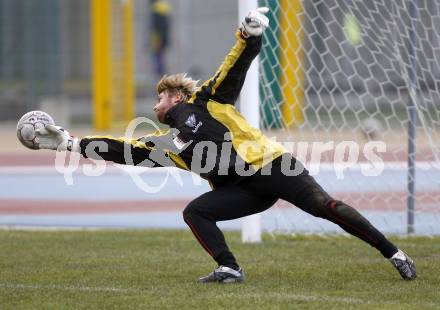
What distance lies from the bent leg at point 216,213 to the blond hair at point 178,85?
0.74 m

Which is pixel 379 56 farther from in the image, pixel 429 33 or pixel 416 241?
pixel 416 241

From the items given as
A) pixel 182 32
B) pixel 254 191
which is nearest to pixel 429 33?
pixel 254 191

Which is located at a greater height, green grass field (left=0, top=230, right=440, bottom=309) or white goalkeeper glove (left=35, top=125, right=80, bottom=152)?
white goalkeeper glove (left=35, top=125, right=80, bottom=152)

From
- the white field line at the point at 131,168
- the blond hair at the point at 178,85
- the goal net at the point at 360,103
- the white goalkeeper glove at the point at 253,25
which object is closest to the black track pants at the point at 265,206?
the blond hair at the point at 178,85

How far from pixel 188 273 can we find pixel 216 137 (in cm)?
117

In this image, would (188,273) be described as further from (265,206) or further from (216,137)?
(216,137)

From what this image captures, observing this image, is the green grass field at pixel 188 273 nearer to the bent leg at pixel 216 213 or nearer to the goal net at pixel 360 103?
the bent leg at pixel 216 213

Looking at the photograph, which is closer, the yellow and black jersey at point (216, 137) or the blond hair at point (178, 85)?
the yellow and black jersey at point (216, 137)

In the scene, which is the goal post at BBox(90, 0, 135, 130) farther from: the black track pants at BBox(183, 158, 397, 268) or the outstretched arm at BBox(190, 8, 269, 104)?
the black track pants at BBox(183, 158, 397, 268)

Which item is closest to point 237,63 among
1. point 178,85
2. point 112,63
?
point 178,85

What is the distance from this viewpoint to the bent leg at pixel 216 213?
671 cm

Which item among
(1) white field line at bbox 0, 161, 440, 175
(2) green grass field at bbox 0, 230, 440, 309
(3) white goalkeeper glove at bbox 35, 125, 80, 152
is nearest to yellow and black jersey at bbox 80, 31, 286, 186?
(3) white goalkeeper glove at bbox 35, 125, 80, 152

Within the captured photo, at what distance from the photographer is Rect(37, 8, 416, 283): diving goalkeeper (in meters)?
6.61

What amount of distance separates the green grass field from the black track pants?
1.00 ft
